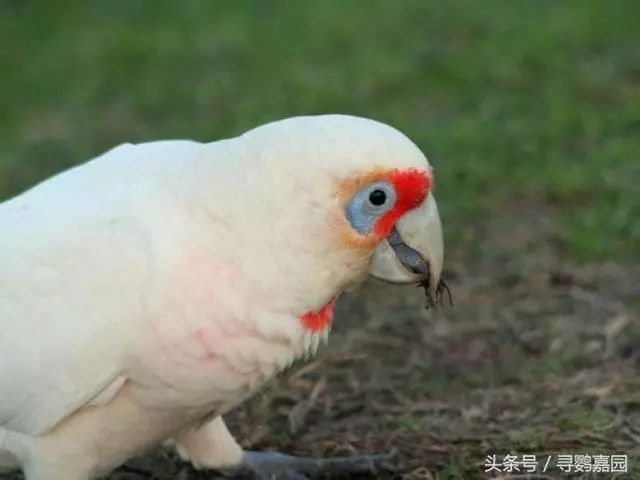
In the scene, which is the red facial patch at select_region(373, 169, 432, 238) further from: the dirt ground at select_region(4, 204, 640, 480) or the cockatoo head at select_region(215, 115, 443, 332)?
the dirt ground at select_region(4, 204, 640, 480)

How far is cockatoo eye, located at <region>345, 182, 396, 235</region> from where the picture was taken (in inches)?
77.0

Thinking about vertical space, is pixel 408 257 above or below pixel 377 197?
below

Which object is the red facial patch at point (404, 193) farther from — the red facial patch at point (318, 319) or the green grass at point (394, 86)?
the green grass at point (394, 86)

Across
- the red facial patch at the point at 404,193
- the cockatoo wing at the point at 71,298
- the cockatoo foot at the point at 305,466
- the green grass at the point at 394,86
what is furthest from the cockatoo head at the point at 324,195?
the green grass at the point at 394,86

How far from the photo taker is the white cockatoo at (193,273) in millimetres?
1960

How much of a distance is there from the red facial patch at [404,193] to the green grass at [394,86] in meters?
1.45

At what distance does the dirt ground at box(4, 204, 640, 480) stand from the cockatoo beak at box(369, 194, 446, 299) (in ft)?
1.78

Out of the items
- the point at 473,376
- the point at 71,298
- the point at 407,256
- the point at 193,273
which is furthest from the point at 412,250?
the point at 473,376

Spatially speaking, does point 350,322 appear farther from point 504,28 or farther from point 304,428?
point 504,28

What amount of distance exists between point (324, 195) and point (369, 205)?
84 mm

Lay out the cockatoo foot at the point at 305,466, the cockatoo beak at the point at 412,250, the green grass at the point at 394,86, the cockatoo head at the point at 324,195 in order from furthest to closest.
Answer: the green grass at the point at 394,86, the cockatoo foot at the point at 305,466, the cockatoo beak at the point at 412,250, the cockatoo head at the point at 324,195

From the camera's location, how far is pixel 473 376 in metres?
2.83

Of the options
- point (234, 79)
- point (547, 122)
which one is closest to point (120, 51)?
point (234, 79)

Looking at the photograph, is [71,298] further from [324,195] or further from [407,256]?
[407,256]
